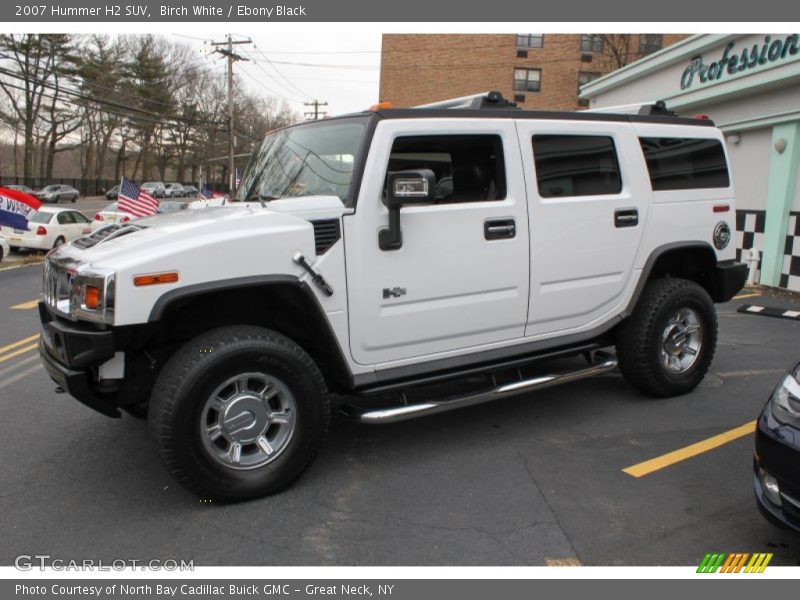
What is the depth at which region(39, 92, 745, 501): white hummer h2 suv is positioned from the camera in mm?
3111

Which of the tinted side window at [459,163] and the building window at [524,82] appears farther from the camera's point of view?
the building window at [524,82]

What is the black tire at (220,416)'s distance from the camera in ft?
10.0

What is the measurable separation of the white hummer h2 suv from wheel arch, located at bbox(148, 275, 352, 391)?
13 mm

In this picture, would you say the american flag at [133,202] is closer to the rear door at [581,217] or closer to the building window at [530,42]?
the rear door at [581,217]

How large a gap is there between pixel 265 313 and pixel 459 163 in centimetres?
155

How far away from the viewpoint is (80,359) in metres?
2.99

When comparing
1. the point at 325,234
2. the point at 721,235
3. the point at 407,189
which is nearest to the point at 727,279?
the point at 721,235

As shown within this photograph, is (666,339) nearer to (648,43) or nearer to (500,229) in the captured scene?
(500,229)

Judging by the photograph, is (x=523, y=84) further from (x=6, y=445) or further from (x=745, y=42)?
(x=6, y=445)

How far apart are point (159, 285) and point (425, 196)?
1.47 meters

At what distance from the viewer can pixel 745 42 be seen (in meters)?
9.70

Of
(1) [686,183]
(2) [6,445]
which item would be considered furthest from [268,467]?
(1) [686,183]

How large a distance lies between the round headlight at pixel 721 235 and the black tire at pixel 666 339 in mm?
425

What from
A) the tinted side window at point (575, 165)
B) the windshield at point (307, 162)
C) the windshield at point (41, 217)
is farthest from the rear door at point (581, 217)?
the windshield at point (41, 217)
